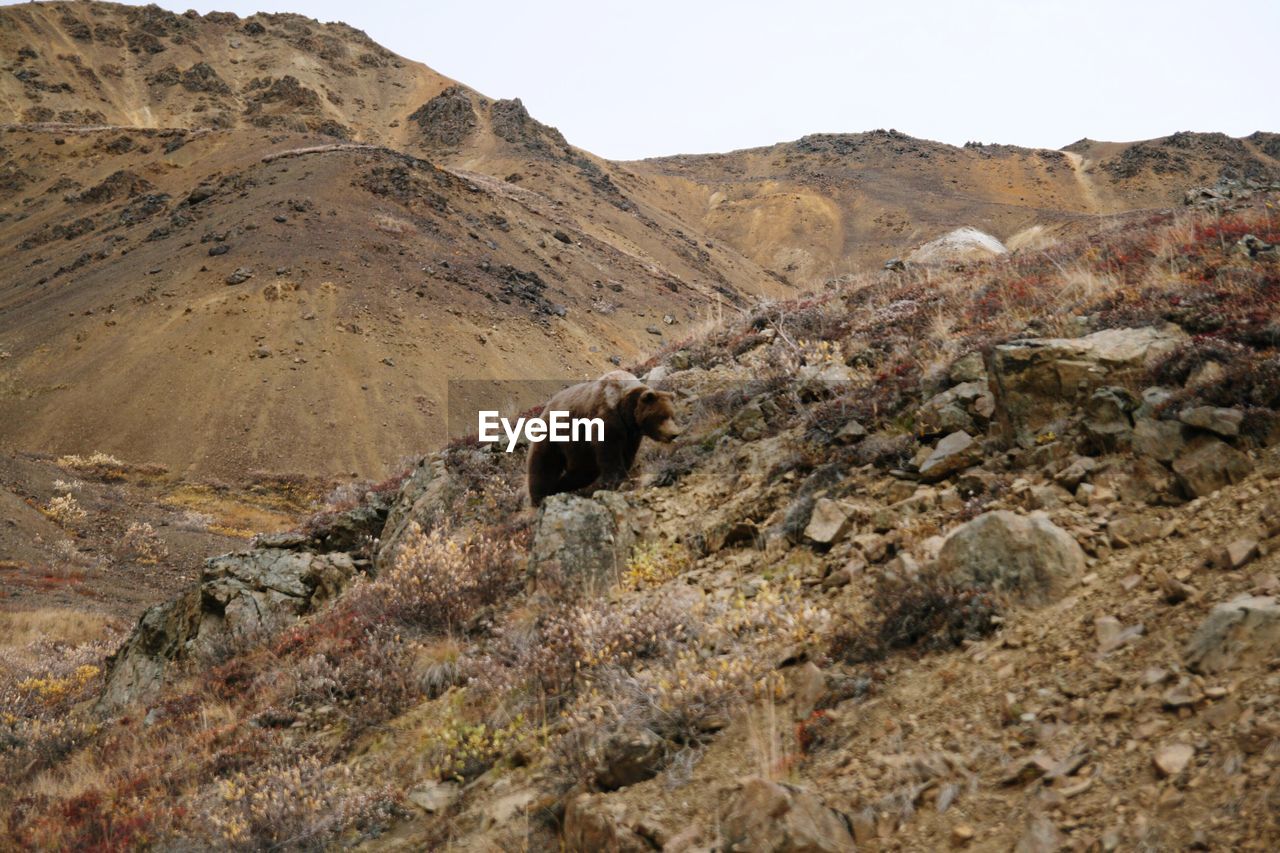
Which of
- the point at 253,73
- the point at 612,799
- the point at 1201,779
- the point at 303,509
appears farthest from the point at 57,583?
the point at 253,73

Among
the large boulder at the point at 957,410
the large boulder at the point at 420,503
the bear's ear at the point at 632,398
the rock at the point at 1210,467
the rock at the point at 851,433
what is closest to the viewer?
the rock at the point at 1210,467

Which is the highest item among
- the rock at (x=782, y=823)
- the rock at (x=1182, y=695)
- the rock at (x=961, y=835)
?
the rock at (x=1182, y=695)

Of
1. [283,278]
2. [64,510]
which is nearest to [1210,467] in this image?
[64,510]

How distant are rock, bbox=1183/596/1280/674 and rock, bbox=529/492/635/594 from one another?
4144 millimetres

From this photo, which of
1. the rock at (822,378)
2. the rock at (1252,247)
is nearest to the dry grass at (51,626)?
the rock at (822,378)

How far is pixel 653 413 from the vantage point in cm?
798

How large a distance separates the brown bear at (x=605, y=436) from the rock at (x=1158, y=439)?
13.5 ft

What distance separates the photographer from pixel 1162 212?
415 inches

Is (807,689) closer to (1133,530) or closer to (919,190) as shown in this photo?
(1133,530)

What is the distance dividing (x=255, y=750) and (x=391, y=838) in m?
1.96

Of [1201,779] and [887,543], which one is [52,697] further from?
[1201,779]

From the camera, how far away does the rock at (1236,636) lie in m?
2.96

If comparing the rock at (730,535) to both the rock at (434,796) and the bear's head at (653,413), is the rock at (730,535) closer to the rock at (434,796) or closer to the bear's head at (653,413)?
the bear's head at (653,413)

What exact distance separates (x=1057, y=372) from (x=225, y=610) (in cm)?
923
